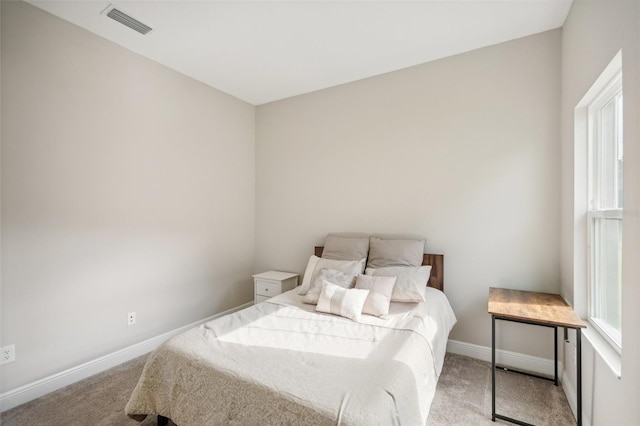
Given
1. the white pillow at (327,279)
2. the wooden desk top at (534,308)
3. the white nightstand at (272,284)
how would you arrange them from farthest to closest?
1. the white nightstand at (272,284)
2. the white pillow at (327,279)
3. the wooden desk top at (534,308)

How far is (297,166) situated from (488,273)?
2.39m

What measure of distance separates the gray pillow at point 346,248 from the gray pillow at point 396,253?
12cm

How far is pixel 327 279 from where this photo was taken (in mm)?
2617

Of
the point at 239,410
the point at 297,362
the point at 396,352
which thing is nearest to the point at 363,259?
the point at 396,352

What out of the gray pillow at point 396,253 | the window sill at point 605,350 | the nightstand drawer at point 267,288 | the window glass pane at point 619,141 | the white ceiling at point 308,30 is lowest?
the nightstand drawer at point 267,288

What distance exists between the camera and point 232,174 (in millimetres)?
3822

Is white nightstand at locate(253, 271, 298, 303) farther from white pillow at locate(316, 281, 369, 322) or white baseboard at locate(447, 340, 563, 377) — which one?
white baseboard at locate(447, 340, 563, 377)

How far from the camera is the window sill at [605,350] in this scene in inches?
55.4

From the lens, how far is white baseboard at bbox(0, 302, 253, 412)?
2.06 m

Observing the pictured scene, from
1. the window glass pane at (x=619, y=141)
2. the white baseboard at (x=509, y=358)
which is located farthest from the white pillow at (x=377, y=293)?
the window glass pane at (x=619, y=141)

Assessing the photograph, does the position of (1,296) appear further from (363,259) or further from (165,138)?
(363,259)

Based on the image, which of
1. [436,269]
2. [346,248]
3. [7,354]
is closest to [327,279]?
[346,248]

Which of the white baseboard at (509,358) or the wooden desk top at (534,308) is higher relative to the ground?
the wooden desk top at (534,308)

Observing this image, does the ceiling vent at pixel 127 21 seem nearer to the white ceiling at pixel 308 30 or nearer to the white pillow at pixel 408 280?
the white ceiling at pixel 308 30
